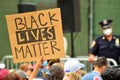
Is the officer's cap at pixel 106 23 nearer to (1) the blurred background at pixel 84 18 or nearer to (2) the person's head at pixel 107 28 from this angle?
(2) the person's head at pixel 107 28

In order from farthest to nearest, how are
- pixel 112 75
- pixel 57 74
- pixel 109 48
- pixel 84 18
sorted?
pixel 84 18
pixel 109 48
pixel 57 74
pixel 112 75

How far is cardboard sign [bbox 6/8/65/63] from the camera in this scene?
18.7 ft

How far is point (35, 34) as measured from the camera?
Result: 5.82 m

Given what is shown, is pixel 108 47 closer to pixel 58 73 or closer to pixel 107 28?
pixel 107 28

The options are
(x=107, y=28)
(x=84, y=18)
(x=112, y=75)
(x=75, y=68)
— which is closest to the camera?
(x=112, y=75)

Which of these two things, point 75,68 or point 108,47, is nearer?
point 75,68

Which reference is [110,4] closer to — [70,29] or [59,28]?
[70,29]

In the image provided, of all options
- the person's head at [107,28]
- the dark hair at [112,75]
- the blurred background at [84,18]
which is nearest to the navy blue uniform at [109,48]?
the person's head at [107,28]

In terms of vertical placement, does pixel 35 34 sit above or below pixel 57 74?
above

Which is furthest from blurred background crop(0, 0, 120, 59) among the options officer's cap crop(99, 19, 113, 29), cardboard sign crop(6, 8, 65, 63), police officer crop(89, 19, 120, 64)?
cardboard sign crop(6, 8, 65, 63)

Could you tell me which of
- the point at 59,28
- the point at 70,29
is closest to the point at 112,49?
the point at 70,29

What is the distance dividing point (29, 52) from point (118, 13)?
26.5 ft

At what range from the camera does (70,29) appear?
10359 mm

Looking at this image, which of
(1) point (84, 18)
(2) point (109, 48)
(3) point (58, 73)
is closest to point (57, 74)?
(3) point (58, 73)
